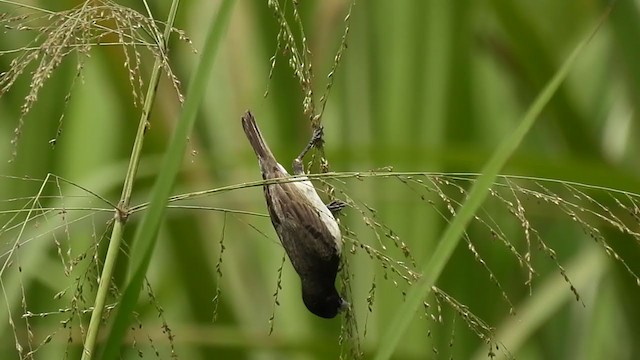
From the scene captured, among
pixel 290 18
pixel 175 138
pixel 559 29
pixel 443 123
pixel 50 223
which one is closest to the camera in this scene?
pixel 175 138

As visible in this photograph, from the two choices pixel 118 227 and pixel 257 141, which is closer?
pixel 118 227

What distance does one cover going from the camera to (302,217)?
2.85 feet

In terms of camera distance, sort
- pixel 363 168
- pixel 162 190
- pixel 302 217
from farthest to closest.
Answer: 1. pixel 363 168
2. pixel 302 217
3. pixel 162 190

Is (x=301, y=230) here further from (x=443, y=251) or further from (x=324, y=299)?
(x=443, y=251)

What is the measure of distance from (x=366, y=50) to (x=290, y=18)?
31cm

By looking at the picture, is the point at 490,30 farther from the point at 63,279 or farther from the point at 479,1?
the point at 63,279

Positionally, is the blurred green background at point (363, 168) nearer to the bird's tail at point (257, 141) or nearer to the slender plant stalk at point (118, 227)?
the bird's tail at point (257, 141)

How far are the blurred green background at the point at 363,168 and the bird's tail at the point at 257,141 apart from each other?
0.49 meters

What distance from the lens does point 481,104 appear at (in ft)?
6.02

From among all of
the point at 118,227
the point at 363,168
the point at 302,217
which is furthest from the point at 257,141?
the point at 363,168

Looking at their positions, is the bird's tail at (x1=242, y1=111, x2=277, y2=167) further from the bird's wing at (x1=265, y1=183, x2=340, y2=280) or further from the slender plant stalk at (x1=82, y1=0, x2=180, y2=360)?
the slender plant stalk at (x1=82, y1=0, x2=180, y2=360)

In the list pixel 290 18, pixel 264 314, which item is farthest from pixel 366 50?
pixel 264 314

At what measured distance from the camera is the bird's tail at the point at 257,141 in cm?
88

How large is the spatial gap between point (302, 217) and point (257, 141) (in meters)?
0.08
